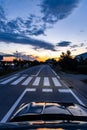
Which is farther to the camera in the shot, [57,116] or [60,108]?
[60,108]

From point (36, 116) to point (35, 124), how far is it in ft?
1.67

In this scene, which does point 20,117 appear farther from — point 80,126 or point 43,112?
point 80,126

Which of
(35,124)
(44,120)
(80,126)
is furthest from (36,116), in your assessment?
(80,126)

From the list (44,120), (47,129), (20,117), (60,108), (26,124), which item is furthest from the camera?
(60,108)

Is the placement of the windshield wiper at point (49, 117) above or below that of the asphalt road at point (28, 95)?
above

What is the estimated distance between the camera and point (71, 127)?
292 centimetres

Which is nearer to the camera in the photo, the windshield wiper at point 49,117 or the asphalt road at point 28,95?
the windshield wiper at point 49,117

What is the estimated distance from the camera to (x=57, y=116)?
11.8 ft

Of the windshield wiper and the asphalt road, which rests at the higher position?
the windshield wiper

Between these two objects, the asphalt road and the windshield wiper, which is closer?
the windshield wiper

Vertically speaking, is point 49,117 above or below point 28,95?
above

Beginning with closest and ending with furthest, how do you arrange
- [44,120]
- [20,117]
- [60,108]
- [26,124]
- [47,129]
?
[47,129]
[26,124]
[44,120]
[20,117]
[60,108]

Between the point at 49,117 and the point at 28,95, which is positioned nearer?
the point at 49,117

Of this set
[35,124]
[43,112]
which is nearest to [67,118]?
[43,112]
